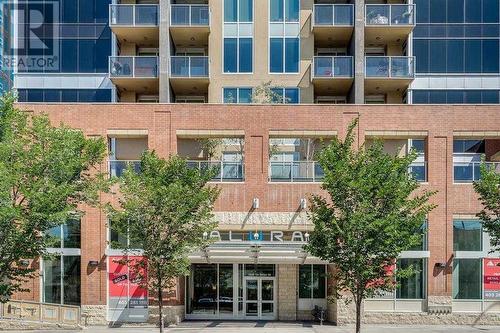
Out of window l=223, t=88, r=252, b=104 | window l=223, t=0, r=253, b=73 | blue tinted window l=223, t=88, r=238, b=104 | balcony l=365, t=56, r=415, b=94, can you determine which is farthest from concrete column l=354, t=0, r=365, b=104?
blue tinted window l=223, t=88, r=238, b=104

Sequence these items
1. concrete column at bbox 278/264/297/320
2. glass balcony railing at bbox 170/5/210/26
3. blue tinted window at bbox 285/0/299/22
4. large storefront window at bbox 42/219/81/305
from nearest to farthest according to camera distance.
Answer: large storefront window at bbox 42/219/81/305, concrete column at bbox 278/264/297/320, glass balcony railing at bbox 170/5/210/26, blue tinted window at bbox 285/0/299/22

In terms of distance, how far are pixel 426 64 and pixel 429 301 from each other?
18.7 metres

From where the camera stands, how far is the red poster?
2494 cm

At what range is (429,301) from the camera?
24.7 meters

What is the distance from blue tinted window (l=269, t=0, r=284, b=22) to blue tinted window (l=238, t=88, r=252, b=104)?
15.3ft

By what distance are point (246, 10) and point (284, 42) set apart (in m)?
3.12

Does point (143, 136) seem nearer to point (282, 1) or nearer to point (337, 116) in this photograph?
point (337, 116)

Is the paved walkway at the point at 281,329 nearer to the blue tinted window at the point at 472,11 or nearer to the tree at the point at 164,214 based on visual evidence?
the tree at the point at 164,214

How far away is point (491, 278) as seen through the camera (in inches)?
984

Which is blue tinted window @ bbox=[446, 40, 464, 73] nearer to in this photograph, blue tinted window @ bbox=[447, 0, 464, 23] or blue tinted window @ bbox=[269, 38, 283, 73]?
blue tinted window @ bbox=[447, 0, 464, 23]

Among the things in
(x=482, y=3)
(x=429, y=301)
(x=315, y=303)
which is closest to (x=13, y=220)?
(x=315, y=303)

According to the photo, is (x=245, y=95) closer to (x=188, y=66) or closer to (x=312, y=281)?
(x=188, y=66)

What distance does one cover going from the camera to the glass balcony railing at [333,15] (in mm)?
34562

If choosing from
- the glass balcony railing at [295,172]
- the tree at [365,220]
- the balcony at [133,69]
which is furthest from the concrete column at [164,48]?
the tree at [365,220]
